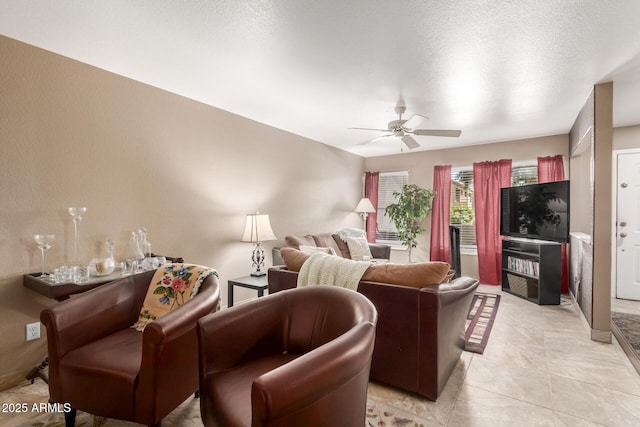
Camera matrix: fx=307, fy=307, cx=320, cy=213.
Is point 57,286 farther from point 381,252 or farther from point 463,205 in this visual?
point 463,205

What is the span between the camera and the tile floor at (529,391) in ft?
5.88

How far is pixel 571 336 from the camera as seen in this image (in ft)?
9.74

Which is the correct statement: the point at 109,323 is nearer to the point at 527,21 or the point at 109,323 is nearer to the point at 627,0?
the point at 527,21

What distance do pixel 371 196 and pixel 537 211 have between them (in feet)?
9.38

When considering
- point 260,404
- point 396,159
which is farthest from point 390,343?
point 396,159

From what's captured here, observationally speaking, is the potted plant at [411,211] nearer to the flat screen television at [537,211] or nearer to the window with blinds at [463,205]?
the window with blinds at [463,205]

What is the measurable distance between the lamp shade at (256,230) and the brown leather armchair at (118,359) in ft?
5.55

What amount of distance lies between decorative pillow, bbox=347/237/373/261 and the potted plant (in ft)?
3.44

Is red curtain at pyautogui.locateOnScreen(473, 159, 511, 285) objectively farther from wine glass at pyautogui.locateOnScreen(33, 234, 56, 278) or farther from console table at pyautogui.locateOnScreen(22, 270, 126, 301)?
wine glass at pyautogui.locateOnScreen(33, 234, 56, 278)

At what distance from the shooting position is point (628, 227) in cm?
404

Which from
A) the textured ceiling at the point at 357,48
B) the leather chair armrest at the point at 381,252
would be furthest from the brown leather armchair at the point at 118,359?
the leather chair armrest at the point at 381,252

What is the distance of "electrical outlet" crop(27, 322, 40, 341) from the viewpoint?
2.20 m

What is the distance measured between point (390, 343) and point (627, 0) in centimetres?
241

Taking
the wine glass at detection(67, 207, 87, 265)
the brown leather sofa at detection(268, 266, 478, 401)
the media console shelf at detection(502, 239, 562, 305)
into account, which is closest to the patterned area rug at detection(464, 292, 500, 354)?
the media console shelf at detection(502, 239, 562, 305)
